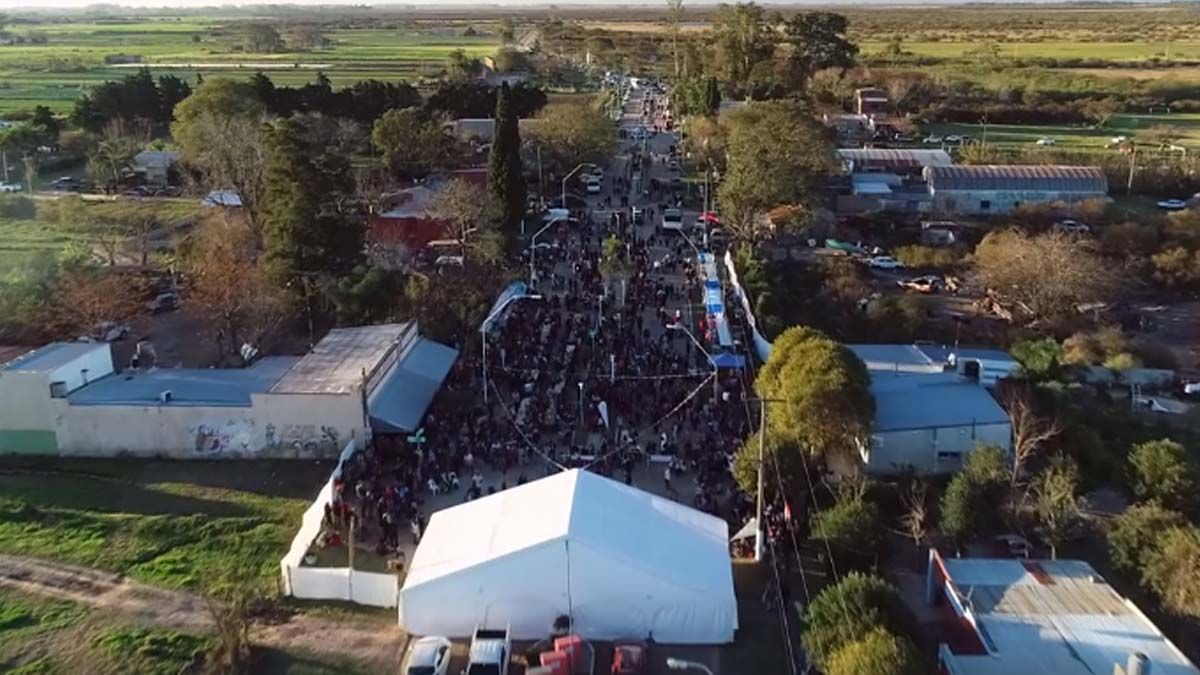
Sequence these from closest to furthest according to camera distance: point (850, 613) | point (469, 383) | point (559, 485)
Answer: point (850, 613), point (559, 485), point (469, 383)

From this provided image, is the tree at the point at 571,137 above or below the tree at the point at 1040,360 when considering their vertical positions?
above

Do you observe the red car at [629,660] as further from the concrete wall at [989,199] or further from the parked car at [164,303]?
the concrete wall at [989,199]

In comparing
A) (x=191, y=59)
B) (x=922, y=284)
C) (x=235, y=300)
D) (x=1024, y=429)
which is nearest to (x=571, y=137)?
(x=922, y=284)

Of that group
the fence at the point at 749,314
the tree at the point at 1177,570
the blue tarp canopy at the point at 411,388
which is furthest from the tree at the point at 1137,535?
the blue tarp canopy at the point at 411,388

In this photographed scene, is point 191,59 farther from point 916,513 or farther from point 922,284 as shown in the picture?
point 916,513

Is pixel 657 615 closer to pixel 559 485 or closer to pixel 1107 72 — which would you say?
pixel 559 485

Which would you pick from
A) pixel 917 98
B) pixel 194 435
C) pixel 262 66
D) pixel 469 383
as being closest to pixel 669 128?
pixel 917 98

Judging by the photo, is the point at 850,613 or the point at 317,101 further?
the point at 317,101
